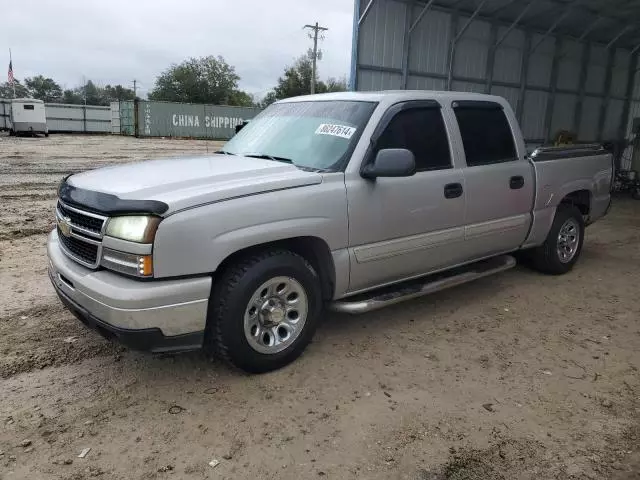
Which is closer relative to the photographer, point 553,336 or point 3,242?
point 553,336

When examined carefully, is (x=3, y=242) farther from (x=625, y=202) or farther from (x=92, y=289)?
(x=625, y=202)

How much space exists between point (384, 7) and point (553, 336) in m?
8.75

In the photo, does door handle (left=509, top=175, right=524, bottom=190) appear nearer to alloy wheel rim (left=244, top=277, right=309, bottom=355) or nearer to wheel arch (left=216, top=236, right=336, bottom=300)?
wheel arch (left=216, top=236, right=336, bottom=300)

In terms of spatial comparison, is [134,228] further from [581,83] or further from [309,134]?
[581,83]

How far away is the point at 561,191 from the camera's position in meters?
5.45

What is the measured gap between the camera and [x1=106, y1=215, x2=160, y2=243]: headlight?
2818 millimetres

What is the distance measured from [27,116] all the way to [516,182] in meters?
31.7

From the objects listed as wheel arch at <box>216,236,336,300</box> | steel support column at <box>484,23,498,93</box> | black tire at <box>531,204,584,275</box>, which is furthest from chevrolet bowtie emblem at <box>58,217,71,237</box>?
steel support column at <box>484,23,498,93</box>

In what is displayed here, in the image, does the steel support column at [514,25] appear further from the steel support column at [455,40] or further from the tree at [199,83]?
the tree at [199,83]

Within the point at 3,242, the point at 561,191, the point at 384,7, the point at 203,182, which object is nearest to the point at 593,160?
the point at 561,191

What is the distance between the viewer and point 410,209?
3971 mm

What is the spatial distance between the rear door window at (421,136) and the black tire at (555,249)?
78.5 inches

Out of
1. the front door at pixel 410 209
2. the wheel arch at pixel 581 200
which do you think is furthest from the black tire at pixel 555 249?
the front door at pixel 410 209

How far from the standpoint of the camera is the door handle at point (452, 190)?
166 inches
